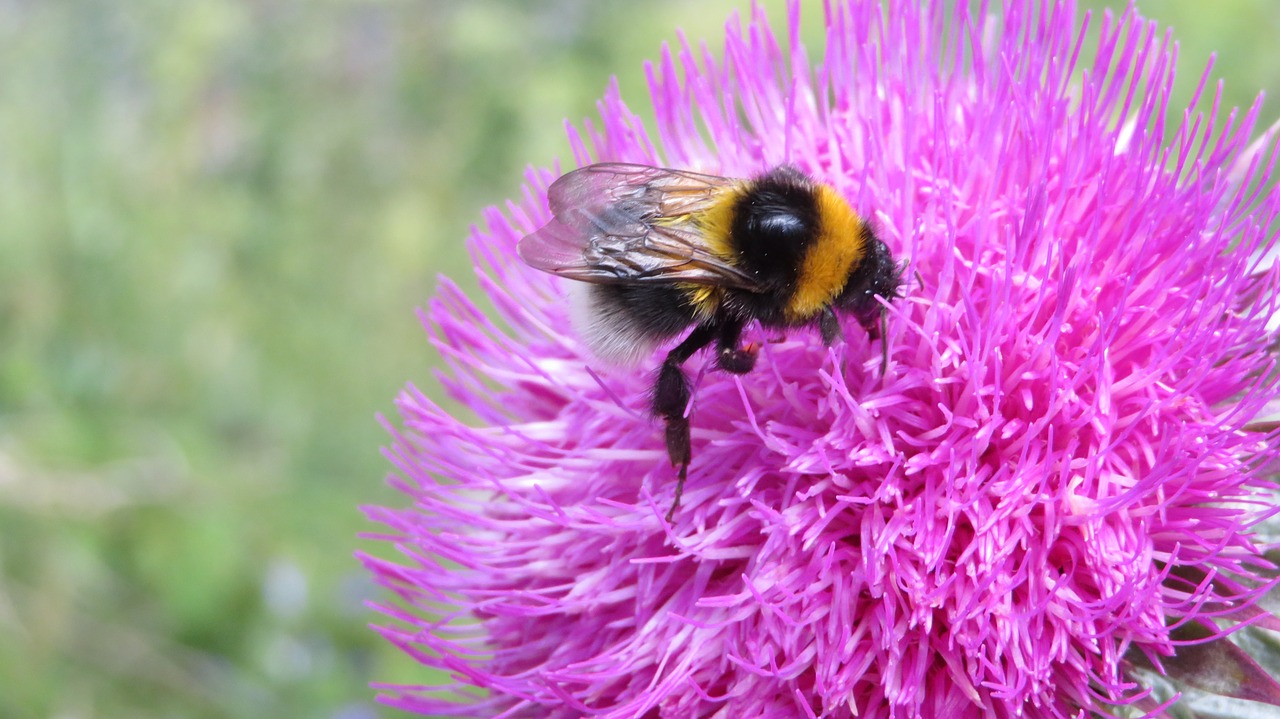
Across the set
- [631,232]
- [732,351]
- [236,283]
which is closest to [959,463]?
[732,351]

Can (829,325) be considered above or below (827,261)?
below

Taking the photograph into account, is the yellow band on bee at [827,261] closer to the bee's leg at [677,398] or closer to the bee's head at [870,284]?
the bee's head at [870,284]

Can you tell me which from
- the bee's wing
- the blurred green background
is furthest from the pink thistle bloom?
the blurred green background

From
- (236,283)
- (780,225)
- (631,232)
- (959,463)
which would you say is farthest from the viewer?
(236,283)

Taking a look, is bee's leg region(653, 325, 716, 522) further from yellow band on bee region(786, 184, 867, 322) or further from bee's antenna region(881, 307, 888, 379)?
bee's antenna region(881, 307, 888, 379)

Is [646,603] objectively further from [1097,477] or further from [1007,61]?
[1007,61]

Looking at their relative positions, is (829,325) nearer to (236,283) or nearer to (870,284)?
(870,284)
